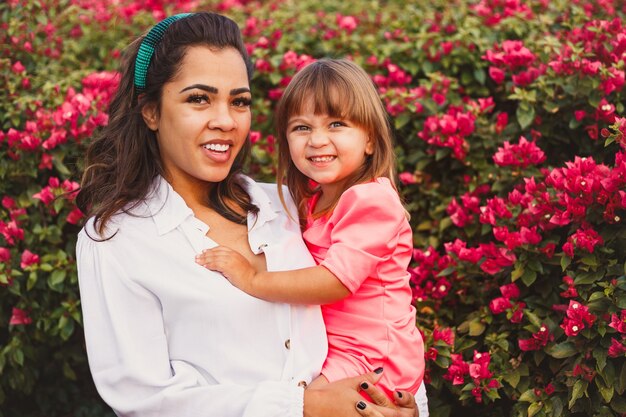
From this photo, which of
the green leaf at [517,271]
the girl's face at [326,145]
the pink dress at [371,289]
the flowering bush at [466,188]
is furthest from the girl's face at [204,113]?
the green leaf at [517,271]

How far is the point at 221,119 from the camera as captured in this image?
2.48 metres

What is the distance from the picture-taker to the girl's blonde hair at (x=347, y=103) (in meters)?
2.56

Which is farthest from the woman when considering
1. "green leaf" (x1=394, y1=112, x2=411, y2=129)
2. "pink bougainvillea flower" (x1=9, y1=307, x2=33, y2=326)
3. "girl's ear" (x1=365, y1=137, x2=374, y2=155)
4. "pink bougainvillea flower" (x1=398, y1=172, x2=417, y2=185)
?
"green leaf" (x1=394, y1=112, x2=411, y2=129)

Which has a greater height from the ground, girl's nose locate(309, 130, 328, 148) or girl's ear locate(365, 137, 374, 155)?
girl's nose locate(309, 130, 328, 148)

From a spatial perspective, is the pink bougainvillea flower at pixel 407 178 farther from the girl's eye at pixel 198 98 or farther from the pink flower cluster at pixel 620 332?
the girl's eye at pixel 198 98

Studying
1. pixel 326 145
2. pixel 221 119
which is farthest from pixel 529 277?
pixel 221 119

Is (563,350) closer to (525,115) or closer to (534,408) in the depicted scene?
(534,408)

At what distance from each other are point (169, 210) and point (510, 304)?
1428 mm

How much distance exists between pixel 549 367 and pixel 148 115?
182 centimetres

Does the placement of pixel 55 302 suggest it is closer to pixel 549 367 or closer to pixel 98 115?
pixel 98 115

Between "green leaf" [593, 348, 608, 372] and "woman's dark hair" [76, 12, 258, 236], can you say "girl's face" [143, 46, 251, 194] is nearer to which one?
"woman's dark hair" [76, 12, 258, 236]

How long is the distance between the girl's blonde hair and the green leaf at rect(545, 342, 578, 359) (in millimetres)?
874

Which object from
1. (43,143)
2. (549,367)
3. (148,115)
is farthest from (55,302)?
(549,367)

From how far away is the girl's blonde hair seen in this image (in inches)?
101
